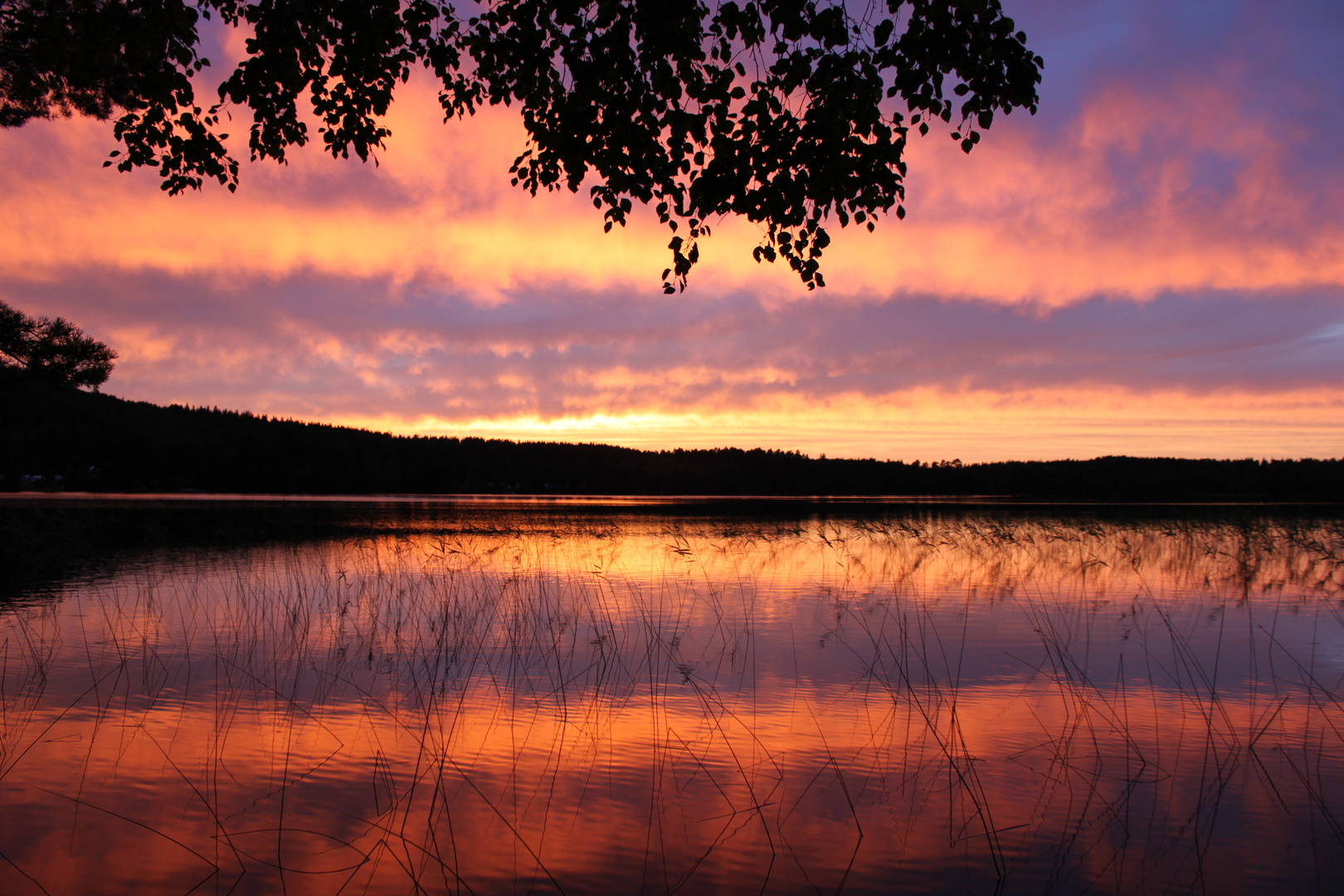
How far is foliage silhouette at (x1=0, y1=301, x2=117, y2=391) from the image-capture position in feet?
55.2

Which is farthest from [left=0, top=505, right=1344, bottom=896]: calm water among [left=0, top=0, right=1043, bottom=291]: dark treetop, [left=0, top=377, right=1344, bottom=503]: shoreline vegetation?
[left=0, top=377, right=1344, bottom=503]: shoreline vegetation

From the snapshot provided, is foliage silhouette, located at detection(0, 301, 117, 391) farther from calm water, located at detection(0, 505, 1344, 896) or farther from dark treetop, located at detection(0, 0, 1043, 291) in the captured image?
dark treetop, located at detection(0, 0, 1043, 291)

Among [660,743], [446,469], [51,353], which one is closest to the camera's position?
[660,743]

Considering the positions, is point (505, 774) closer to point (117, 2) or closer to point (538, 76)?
point (538, 76)

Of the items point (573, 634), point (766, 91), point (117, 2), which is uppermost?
point (117, 2)

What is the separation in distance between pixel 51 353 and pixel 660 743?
60.3 feet

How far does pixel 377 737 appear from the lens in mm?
5945

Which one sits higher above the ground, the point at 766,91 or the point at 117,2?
the point at 117,2

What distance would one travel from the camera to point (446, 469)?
409 ft

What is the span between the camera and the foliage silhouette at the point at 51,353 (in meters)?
16.8

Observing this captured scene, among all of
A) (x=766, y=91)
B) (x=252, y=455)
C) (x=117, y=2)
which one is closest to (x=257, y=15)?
(x=117, y=2)

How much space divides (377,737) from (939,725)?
455 cm

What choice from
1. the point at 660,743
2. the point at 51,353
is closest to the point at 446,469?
the point at 51,353

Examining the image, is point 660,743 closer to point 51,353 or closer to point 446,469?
point 51,353
